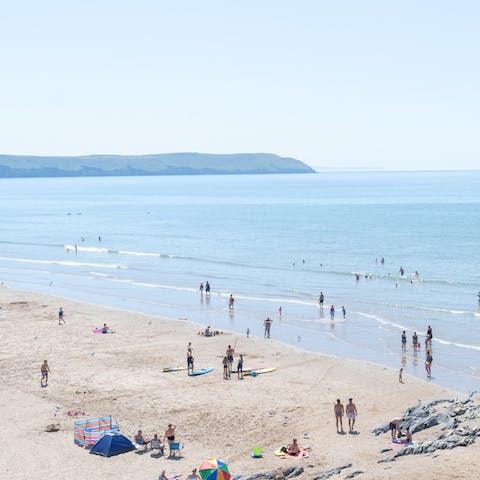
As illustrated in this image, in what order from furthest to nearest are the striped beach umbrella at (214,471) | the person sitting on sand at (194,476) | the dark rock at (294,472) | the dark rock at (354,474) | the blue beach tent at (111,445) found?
1. the blue beach tent at (111,445)
2. the dark rock at (294,472)
3. the person sitting on sand at (194,476)
4. the striped beach umbrella at (214,471)
5. the dark rock at (354,474)

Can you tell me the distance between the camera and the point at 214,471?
2053 centimetres

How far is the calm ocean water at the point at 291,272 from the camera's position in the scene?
144 feet

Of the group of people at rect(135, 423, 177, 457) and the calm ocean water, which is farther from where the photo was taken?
the calm ocean water

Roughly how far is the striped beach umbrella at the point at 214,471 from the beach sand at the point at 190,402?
5.49ft

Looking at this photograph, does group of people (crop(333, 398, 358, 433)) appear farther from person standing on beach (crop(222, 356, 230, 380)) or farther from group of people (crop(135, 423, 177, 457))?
person standing on beach (crop(222, 356, 230, 380))

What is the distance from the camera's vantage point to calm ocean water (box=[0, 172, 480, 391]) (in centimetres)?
4381

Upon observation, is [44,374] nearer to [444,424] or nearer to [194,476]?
[194,476]

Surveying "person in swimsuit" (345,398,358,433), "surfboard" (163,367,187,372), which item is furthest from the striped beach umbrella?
"surfboard" (163,367,187,372)

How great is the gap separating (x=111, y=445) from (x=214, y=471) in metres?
4.57

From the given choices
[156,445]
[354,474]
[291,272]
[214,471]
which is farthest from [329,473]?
[291,272]

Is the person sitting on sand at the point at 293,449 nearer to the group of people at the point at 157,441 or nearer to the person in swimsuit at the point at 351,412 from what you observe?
the person in swimsuit at the point at 351,412

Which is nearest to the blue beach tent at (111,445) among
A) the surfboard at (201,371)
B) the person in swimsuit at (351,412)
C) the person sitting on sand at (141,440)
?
the person sitting on sand at (141,440)

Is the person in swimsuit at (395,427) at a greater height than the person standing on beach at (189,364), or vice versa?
the person in swimsuit at (395,427)

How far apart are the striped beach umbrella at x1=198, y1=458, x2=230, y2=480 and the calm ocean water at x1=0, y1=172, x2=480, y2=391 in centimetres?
1462
